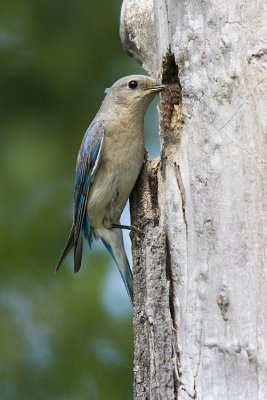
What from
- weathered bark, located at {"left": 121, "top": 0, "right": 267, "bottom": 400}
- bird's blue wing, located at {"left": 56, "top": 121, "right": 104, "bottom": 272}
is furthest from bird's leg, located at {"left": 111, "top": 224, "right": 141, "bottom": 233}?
weathered bark, located at {"left": 121, "top": 0, "right": 267, "bottom": 400}

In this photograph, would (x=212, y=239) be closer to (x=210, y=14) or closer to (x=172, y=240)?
(x=172, y=240)

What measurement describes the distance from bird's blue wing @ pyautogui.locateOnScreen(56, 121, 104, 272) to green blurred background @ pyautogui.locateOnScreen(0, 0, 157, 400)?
0.56m

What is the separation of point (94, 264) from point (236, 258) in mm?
2786

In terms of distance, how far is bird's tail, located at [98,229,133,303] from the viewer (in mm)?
6074

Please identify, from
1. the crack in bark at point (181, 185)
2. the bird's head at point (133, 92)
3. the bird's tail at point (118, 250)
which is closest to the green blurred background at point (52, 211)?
the bird's tail at point (118, 250)

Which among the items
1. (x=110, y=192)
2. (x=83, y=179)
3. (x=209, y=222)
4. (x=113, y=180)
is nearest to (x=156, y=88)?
(x=113, y=180)

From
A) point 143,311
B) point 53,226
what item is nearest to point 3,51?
point 53,226

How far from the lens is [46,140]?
715cm

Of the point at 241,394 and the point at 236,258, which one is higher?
the point at 236,258

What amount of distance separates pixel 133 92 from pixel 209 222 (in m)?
1.93

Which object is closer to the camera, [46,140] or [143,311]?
[143,311]

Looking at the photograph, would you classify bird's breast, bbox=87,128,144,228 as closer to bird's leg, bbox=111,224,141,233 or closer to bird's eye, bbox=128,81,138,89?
bird's leg, bbox=111,224,141,233

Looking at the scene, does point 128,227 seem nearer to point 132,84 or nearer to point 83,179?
point 83,179

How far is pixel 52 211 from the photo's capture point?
7020mm
